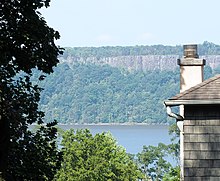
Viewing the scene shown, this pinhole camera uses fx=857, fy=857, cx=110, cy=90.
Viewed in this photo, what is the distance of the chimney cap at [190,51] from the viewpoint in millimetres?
15516

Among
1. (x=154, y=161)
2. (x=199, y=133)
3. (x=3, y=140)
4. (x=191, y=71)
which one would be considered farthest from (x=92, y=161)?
(x=154, y=161)

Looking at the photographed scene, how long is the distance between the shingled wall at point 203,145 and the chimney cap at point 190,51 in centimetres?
212

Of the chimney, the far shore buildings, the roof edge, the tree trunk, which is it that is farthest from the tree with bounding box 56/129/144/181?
the tree trunk

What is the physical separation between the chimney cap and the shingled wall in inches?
83.3

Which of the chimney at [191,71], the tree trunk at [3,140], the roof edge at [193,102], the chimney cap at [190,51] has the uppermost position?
the chimney cap at [190,51]

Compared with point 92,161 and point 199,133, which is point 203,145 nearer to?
point 199,133

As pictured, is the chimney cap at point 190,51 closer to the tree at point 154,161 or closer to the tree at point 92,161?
the tree at point 92,161

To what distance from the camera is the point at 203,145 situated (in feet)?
44.1

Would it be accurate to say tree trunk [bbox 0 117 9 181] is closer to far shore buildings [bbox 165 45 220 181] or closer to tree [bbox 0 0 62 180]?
tree [bbox 0 0 62 180]

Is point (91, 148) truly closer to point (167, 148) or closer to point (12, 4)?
point (12, 4)

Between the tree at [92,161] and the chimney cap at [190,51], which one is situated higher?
the chimney cap at [190,51]

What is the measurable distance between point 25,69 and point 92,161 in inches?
1652

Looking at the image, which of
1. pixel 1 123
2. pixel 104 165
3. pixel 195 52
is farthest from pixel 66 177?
pixel 1 123

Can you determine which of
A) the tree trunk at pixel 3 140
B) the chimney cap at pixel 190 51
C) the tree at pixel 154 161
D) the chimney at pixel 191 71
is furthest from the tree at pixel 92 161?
the tree at pixel 154 161
